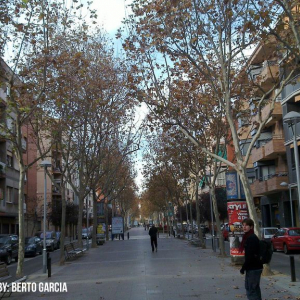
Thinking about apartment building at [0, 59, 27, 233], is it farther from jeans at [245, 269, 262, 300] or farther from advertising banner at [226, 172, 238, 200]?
jeans at [245, 269, 262, 300]

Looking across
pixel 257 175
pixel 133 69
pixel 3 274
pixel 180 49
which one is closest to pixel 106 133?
pixel 133 69

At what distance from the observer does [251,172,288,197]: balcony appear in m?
38.2

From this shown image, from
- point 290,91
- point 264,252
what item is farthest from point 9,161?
point 264,252

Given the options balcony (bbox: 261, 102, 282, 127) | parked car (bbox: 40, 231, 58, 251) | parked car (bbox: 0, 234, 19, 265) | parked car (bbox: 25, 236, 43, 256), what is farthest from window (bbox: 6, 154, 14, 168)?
balcony (bbox: 261, 102, 282, 127)

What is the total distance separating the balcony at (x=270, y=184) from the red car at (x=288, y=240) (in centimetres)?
1008

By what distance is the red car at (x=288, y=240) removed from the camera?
2664 centimetres

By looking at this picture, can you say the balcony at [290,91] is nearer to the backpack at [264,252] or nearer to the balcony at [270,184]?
the balcony at [270,184]

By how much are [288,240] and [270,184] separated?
1329cm

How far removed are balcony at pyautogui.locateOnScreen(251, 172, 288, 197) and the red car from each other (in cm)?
1008

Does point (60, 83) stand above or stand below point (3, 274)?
above

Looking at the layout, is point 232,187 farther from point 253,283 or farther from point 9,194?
point 9,194

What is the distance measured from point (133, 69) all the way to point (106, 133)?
36.7ft

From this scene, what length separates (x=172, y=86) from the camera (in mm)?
19797

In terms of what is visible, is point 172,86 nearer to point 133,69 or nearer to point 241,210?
point 133,69
